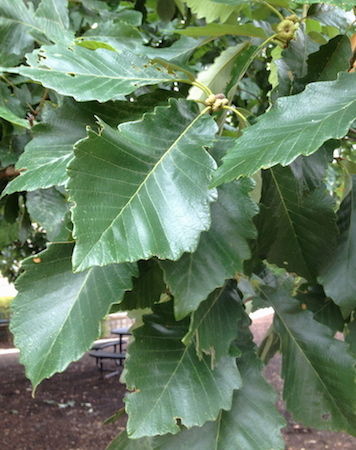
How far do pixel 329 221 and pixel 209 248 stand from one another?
0.90 feet

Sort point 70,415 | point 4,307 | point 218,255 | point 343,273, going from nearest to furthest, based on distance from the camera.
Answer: point 218,255 < point 343,273 < point 70,415 < point 4,307

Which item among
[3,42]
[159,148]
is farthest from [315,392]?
[3,42]

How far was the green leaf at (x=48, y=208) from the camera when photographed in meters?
1.26

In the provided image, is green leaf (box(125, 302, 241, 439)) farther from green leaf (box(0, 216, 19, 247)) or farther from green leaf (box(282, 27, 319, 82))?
green leaf (box(0, 216, 19, 247))

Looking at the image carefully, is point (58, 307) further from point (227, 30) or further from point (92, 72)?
point (227, 30)

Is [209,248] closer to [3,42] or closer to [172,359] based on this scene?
[172,359]

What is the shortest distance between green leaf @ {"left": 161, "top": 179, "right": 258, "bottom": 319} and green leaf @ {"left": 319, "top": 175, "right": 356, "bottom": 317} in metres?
0.28

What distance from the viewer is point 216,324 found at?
2.40ft

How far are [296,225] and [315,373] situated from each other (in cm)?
23

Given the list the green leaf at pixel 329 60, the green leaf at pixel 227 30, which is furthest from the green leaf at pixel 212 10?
the green leaf at pixel 329 60

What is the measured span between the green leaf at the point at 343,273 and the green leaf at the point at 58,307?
0.36 m

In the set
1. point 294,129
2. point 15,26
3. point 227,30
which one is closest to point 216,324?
point 294,129

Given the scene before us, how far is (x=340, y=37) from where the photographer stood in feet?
2.48

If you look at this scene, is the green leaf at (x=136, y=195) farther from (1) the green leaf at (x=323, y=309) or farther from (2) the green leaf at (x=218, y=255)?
(1) the green leaf at (x=323, y=309)
